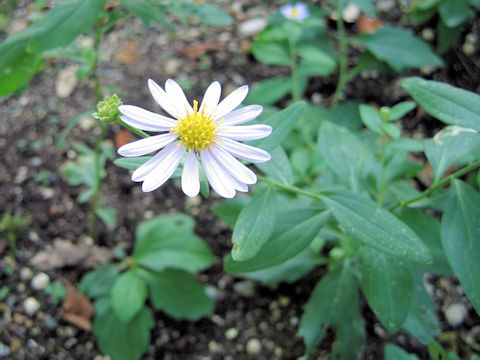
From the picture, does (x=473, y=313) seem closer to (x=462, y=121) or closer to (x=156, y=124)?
(x=462, y=121)

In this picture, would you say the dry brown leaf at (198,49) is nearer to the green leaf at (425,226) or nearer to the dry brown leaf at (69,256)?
the dry brown leaf at (69,256)

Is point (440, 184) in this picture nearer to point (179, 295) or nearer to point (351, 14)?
point (179, 295)

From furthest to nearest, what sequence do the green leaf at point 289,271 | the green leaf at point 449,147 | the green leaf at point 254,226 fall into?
the green leaf at point 289,271 → the green leaf at point 449,147 → the green leaf at point 254,226

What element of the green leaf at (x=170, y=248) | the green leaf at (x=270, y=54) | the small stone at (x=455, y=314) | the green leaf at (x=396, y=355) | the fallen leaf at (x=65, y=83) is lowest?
the small stone at (x=455, y=314)

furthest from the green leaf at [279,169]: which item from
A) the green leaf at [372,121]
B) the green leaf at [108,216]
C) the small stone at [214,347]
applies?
the green leaf at [108,216]

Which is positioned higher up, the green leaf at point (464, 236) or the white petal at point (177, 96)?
the white petal at point (177, 96)

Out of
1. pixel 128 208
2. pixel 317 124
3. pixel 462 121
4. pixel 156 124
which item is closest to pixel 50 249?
pixel 128 208
